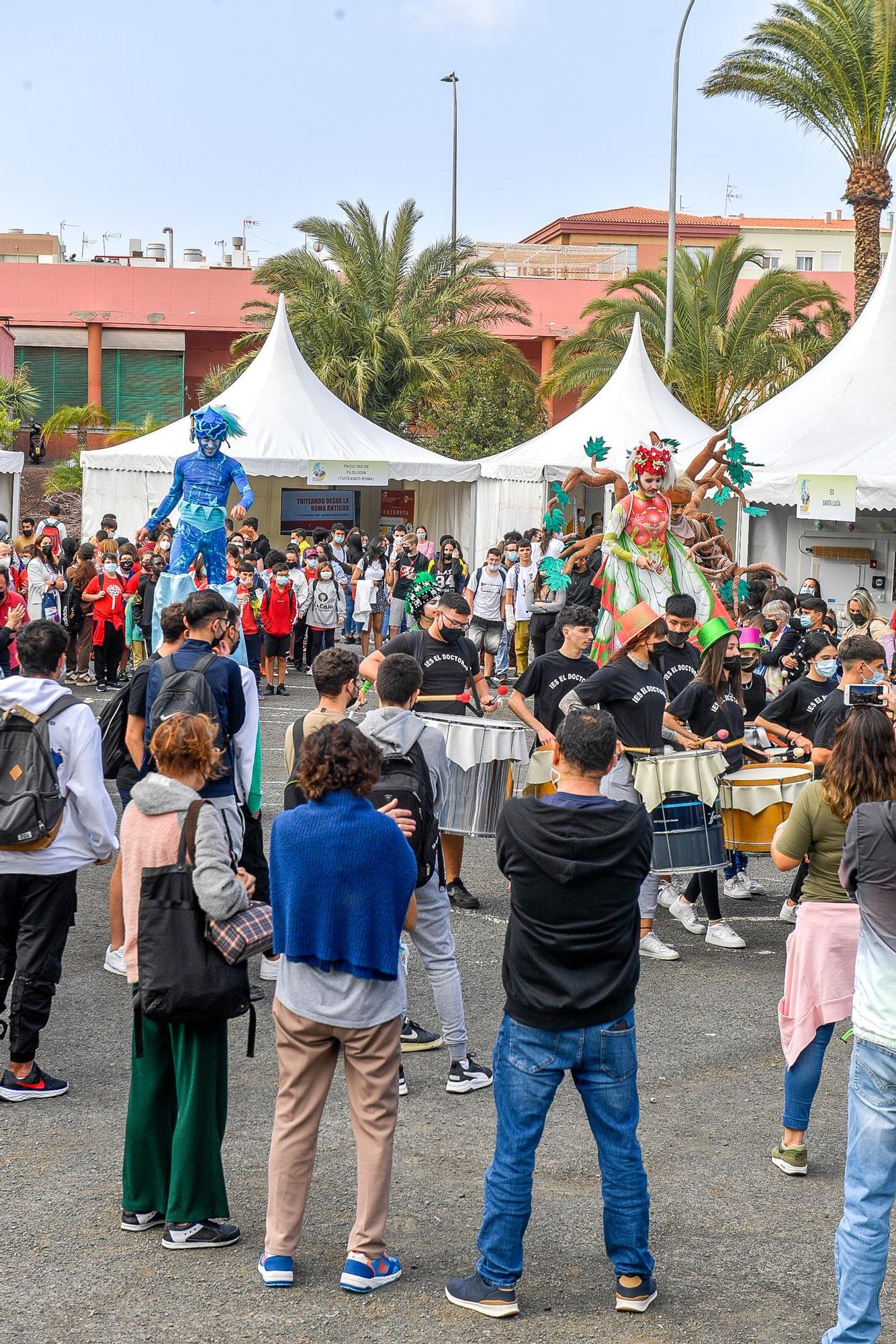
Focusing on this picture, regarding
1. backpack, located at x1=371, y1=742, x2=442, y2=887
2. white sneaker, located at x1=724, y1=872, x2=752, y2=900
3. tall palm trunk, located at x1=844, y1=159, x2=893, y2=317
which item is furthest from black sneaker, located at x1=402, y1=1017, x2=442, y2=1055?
tall palm trunk, located at x1=844, y1=159, x2=893, y2=317

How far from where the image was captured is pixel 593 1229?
178 inches

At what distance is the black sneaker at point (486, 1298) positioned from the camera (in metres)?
3.99

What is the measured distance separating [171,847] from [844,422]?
1619 centimetres

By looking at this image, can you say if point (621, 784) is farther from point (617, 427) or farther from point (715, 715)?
point (617, 427)

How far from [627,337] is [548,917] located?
2823cm

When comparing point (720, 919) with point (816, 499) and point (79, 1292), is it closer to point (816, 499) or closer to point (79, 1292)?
point (79, 1292)

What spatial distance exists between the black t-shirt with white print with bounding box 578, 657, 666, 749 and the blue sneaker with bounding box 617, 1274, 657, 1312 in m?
3.35

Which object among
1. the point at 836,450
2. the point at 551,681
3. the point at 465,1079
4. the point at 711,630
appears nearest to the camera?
the point at 465,1079

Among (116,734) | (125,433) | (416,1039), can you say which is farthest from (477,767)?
(125,433)

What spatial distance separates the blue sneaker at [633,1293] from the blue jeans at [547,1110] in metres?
0.11

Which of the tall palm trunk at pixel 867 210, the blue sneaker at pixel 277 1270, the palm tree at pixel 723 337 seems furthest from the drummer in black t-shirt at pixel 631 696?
the palm tree at pixel 723 337

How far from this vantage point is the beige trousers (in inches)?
157

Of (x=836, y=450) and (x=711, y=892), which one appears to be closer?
(x=711, y=892)

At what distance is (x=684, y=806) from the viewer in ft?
22.8
